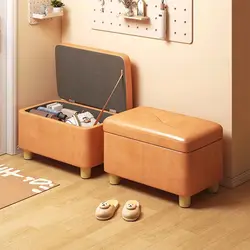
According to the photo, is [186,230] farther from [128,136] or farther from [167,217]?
[128,136]

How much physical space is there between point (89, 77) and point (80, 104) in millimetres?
229

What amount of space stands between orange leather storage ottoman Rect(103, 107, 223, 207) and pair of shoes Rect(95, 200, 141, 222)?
236 millimetres

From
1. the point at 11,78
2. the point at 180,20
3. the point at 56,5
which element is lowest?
the point at 11,78

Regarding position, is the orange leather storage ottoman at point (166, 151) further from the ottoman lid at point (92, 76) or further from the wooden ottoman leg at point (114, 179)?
the ottoman lid at point (92, 76)

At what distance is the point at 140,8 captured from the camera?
3.94 m

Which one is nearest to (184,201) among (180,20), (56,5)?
(180,20)

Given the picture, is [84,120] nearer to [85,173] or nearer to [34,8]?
[85,173]

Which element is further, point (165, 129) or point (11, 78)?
point (11, 78)

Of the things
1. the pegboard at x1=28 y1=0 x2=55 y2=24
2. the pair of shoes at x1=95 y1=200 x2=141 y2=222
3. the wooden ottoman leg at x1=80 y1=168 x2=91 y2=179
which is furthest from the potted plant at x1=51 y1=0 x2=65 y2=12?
the pair of shoes at x1=95 y1=200 x2=141 y2=222

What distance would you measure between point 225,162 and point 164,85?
0.59 meters

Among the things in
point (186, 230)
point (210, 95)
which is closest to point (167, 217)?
point (186, 230)

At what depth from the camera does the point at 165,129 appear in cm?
358

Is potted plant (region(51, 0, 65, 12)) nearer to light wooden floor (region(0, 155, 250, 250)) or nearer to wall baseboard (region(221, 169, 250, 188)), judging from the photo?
light wooden floor (region(0, 155, 250, 250))

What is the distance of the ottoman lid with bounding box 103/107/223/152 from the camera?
11.5 feet
